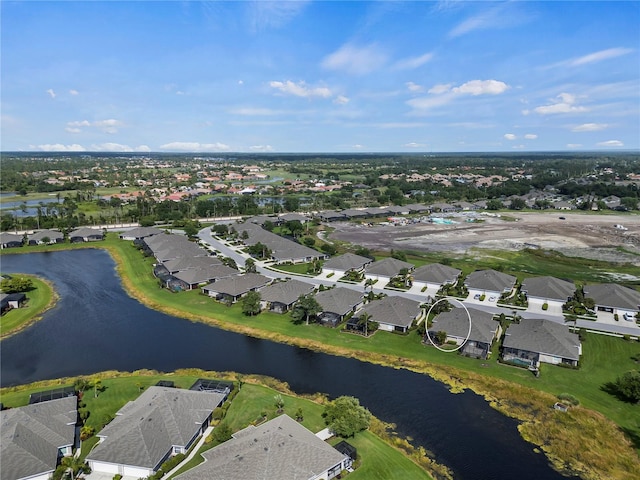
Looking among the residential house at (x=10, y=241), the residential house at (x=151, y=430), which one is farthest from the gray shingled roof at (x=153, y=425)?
the residential house at (x=10, y=241)

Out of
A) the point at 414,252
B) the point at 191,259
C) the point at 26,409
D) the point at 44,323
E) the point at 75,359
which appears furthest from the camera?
the point at 414,252

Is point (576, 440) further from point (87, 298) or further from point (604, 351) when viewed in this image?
point (87, 298)

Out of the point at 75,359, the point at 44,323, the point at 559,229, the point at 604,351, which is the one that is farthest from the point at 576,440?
the point at 559,229

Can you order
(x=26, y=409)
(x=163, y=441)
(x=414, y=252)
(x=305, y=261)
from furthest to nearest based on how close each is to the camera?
(x=414, y=252)
(x=305, y=261)
(x=26, y=409)
(x=163, y=441)

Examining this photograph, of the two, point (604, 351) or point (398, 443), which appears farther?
point (604, 351)

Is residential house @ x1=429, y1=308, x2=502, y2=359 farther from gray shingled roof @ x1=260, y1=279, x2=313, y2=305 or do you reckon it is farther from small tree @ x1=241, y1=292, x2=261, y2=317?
small tree @ x1=241, y1=292, x2=261, y2=317
